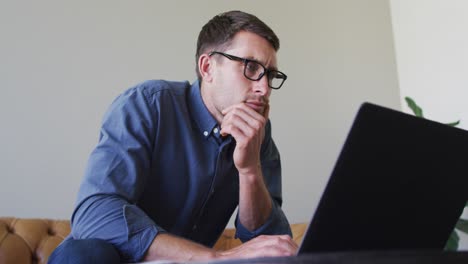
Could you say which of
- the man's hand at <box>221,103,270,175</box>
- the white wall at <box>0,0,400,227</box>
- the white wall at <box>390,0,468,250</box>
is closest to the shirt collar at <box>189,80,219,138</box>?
the man's hand at <box>221,103,270,175</box>

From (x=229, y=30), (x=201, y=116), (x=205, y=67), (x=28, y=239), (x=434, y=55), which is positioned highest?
(x=434, y=55)

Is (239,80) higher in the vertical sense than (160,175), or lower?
higher

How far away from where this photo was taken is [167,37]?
1933 mm

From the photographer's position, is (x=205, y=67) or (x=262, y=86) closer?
(x=262, y=86)

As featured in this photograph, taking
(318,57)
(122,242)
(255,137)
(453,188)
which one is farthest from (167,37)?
(453,188)

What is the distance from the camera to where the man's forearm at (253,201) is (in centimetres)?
100

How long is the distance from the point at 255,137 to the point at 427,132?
416 mm

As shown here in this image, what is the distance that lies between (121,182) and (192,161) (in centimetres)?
23

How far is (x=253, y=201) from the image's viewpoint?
1015mm

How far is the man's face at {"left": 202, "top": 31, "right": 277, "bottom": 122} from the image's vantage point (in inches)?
42.6

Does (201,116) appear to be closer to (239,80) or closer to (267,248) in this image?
(239,80)

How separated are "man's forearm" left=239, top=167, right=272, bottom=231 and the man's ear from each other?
31cm

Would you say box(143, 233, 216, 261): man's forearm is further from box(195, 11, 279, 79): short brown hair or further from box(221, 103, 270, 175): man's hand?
box(195, 11, 279, 79): short brown hair

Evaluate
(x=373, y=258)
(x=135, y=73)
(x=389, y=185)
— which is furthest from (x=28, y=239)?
(x=373, y=258)
